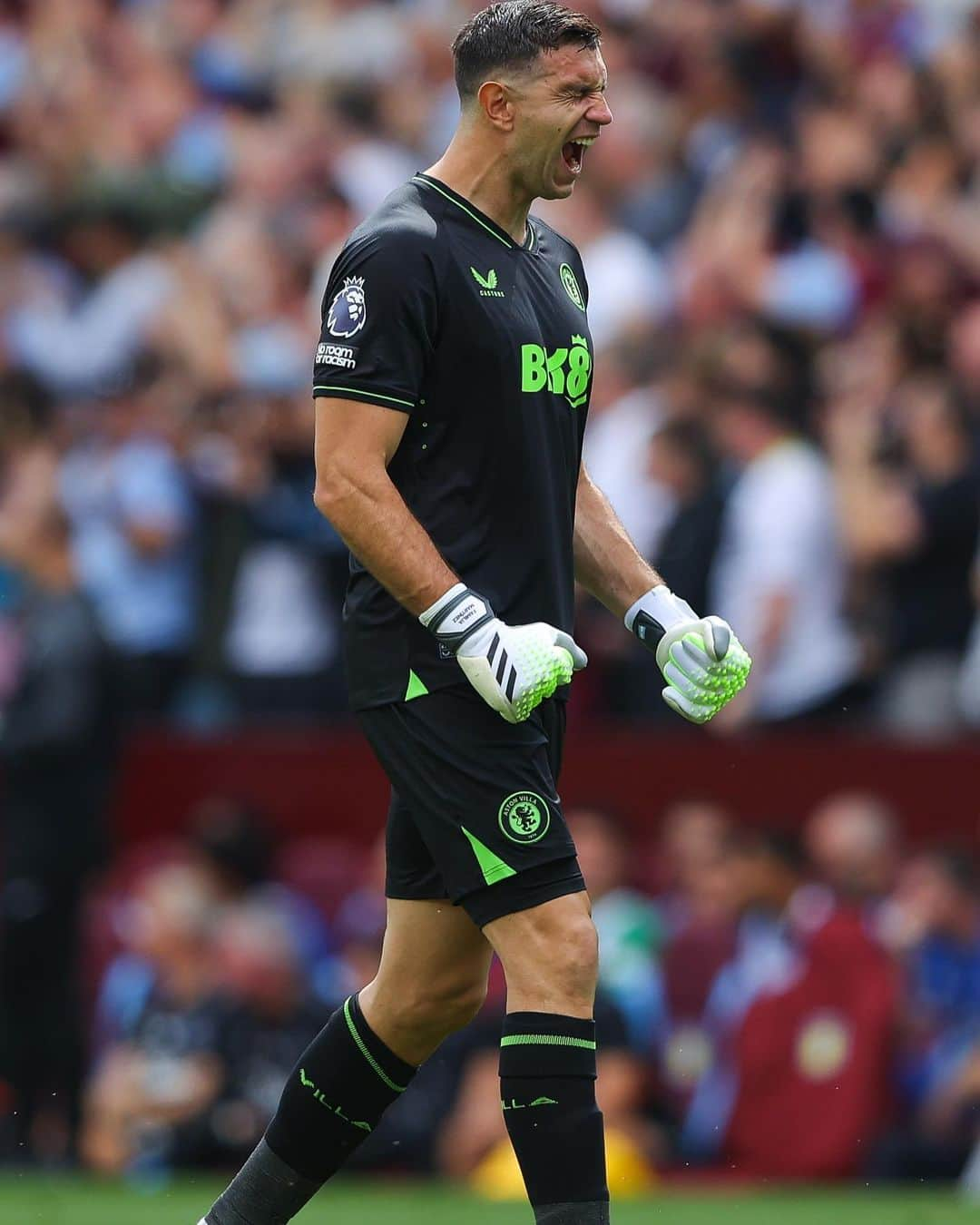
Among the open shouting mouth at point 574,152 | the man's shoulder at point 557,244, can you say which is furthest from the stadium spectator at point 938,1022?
the open shouting mouth at point 574,152

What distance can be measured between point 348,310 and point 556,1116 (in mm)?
1610

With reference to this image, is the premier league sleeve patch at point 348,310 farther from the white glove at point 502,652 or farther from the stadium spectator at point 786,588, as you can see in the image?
the stadium spectator at point 786,588

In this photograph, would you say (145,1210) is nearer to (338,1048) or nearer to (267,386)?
(338,1048)

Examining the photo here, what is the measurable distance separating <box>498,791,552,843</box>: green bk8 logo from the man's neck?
1.20 m

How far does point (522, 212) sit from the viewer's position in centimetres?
518

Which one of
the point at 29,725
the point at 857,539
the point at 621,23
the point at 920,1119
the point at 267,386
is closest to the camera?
the point at 920,1119

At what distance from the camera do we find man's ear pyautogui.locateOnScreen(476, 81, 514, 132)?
5.05m

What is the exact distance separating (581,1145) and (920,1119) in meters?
4.27

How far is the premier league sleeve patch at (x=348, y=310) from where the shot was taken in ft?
15.9

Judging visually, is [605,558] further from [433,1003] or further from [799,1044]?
[799,1044]

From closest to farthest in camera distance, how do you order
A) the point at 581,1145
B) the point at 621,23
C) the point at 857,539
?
the point at 581,1145
the point at 857,539
the point at 621,23

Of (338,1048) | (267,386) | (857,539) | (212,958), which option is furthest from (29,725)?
(338,1048)

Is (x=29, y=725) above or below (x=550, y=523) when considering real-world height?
below

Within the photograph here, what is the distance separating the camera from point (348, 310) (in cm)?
488
